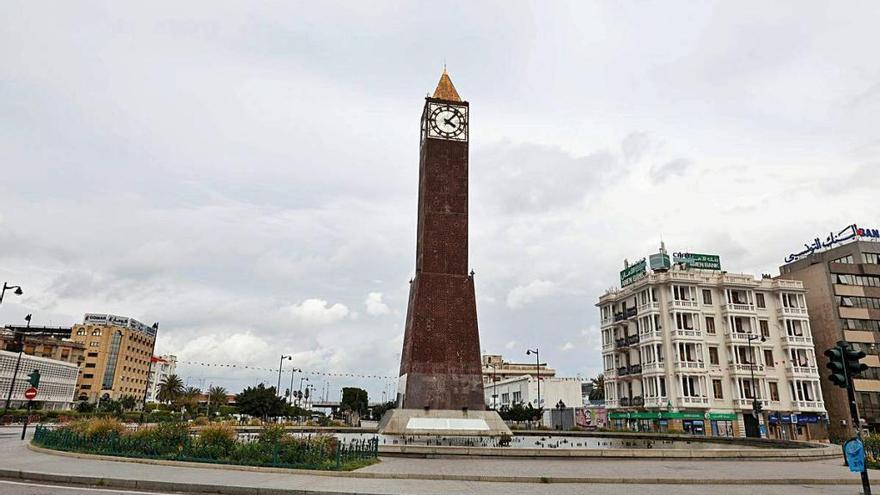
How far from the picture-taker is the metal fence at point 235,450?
55.6ft

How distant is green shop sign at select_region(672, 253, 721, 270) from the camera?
58812 mm

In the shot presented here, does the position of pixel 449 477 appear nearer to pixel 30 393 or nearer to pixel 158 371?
pixel 30 393

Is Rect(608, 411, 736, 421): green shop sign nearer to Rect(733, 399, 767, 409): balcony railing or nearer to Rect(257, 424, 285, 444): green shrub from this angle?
Rect(733, 399, 767, 409): balcony railing

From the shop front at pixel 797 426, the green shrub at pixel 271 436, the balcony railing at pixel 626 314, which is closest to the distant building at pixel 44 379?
the green shrub at pixel 271 436

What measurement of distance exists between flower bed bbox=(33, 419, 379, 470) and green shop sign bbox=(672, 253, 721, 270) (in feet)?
158

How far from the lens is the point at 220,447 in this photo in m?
17.7

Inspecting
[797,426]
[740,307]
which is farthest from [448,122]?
[797,426]

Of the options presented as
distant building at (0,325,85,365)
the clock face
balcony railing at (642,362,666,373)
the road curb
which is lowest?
the road curb

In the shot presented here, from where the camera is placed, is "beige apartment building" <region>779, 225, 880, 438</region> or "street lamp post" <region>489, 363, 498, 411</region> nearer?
"beige apartment building" <region>779, 225, 880, 438</region>

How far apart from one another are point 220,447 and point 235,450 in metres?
0.73

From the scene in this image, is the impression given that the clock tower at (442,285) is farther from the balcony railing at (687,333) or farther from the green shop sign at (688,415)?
the balcony railing at (687,333)

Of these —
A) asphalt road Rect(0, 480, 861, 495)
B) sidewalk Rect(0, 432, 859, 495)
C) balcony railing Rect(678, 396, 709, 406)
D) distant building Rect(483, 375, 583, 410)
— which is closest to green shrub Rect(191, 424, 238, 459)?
sidewalk Rect(0, 432, 859, 495)

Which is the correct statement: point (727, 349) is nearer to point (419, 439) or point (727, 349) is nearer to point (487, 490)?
point (419, 439)

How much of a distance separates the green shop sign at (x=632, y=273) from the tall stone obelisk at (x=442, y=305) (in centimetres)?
2938
